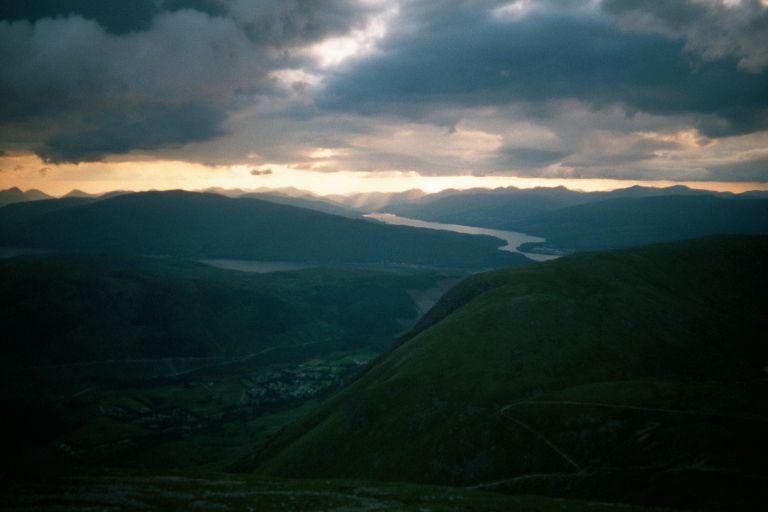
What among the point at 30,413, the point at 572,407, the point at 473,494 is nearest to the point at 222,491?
the point at 473,494

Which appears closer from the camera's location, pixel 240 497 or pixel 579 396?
pixel 240 497

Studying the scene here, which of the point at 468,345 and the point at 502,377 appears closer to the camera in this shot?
the point at 502,377

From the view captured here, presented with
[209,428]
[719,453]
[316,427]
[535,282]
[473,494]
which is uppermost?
[535,282]

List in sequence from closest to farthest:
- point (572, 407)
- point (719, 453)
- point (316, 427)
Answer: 1. point (719, 453)
2. point (572, 407)
3. point (316, 427)

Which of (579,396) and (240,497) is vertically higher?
(579,396)

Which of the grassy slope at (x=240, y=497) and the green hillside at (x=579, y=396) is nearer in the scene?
the grassy slope at (x=240, y=497)

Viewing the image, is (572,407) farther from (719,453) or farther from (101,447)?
(101,447)

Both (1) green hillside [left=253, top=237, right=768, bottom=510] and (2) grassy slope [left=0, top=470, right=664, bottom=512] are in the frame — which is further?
(1) green hillside [left=253, top=237, right=768, bottom=510]

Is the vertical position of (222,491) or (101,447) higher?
(222,491)
